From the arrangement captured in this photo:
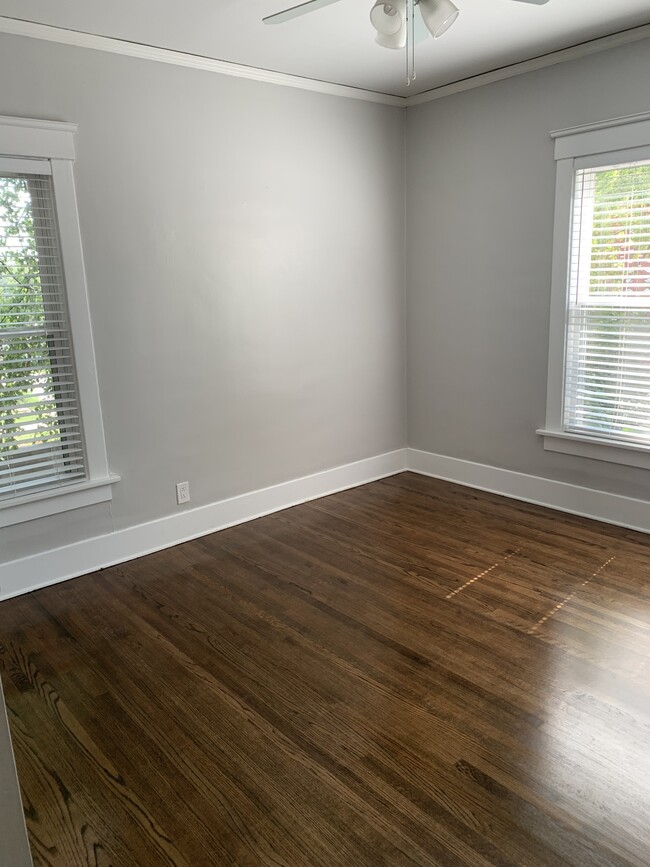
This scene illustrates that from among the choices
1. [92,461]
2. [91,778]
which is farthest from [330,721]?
[92,461]

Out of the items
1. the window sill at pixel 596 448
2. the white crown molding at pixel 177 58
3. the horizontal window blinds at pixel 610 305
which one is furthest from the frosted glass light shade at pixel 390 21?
the window sill at pixel 596 448

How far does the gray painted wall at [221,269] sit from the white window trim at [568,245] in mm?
1222

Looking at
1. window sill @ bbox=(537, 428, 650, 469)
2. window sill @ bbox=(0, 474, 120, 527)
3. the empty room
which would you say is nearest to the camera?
the empty room

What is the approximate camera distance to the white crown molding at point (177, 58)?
9.41 ft

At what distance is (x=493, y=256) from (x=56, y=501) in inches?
116

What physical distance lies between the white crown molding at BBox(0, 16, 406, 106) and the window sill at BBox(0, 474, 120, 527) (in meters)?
2.05

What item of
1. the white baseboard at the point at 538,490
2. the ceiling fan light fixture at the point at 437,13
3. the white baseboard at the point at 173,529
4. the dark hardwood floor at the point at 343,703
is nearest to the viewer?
the dark hardwood floor at the point at 343,703

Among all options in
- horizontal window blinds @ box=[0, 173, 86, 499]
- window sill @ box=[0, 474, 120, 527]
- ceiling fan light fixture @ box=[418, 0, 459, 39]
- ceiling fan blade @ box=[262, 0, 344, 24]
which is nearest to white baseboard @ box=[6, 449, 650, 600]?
window sill @ box=[0, 474, 120, 527]

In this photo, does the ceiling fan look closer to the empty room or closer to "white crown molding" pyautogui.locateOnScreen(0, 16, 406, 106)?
the empty room

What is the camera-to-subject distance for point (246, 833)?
1756 millimetres

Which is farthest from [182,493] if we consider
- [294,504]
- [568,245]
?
[568,245]

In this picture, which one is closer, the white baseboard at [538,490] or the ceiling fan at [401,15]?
the ceiling fan at [401,15]

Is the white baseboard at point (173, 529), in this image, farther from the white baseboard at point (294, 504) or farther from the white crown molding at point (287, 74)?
the white crown molding at point (287, 74)

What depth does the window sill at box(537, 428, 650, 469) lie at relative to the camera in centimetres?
359
